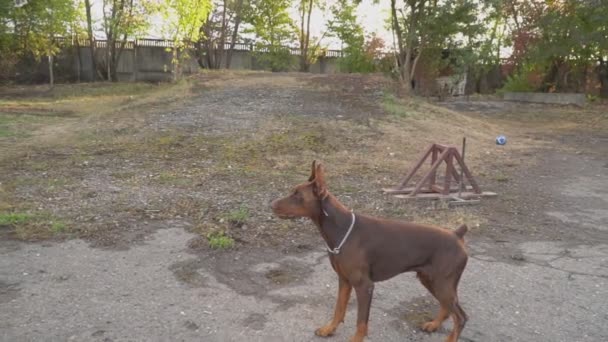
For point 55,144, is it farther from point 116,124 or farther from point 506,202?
point 506,202

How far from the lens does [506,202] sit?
25.0 ft

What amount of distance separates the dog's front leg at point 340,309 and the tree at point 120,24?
65.3 ft

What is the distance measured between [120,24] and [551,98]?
19665 millimetres

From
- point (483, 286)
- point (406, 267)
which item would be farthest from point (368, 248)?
point (483, 286)

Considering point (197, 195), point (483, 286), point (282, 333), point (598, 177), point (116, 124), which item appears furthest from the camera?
point (116, 124)

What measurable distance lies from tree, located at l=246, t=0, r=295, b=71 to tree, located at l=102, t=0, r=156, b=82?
6.37m

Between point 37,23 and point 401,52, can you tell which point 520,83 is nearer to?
point 401,52

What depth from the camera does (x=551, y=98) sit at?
24281mm

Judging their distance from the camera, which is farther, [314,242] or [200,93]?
[200,93]

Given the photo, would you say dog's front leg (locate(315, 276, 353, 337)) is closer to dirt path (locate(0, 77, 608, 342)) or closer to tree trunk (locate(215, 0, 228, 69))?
dirt path (locate(0, 77, 608, 342))

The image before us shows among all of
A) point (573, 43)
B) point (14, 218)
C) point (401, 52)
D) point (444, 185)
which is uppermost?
point (573, 43)

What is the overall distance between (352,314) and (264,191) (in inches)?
140

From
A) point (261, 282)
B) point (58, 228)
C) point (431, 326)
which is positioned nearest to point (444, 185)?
point (261, 282)

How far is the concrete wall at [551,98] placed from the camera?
76.0 feet
